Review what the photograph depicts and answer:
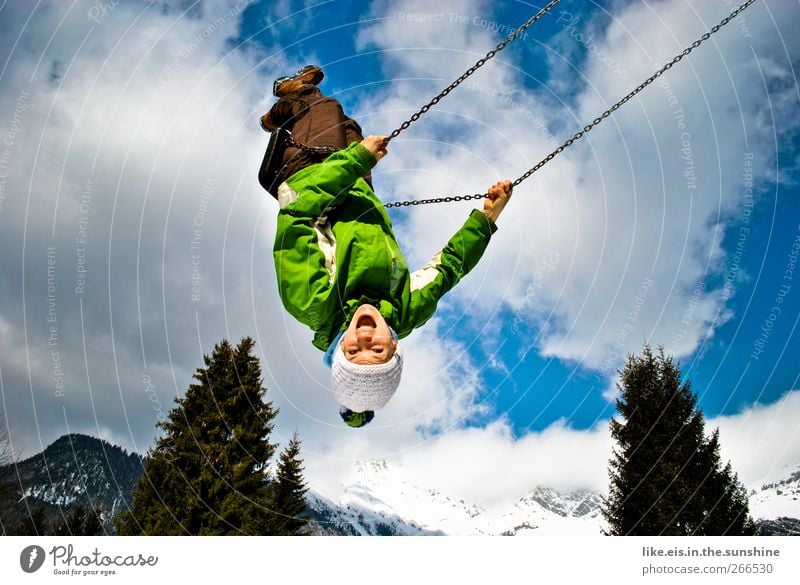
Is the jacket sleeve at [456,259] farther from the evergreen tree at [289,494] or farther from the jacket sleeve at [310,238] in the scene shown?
the evergreen tree at [289,494]

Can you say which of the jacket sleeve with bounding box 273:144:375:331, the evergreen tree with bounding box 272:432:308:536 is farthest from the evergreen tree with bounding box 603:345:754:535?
the jacket sleeve with bounding box 273:144:375:331

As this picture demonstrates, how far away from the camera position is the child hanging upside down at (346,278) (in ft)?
11.6

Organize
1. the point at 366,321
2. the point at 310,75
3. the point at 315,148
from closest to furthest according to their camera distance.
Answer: the point at 366,321
the point at 315,148
the point at 310,75

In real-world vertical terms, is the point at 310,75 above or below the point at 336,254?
above

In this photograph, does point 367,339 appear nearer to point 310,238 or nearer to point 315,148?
point 310,238

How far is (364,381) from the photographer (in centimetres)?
346

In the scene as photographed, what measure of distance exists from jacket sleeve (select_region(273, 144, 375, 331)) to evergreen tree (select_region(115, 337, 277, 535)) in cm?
1348

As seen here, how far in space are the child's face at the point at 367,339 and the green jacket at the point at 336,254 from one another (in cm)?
12

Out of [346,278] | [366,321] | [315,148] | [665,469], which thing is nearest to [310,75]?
Result: [315,148]

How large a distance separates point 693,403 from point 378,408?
19.7 meters

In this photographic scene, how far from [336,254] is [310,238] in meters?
0.22

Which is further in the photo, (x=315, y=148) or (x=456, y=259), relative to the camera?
(x=456, y=259)

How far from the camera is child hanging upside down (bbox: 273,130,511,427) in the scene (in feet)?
11.6

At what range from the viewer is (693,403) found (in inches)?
765
